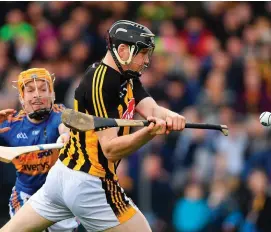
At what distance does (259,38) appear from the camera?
514 inches

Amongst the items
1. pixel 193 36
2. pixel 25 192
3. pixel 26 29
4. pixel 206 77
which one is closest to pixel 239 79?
pixel 206 77

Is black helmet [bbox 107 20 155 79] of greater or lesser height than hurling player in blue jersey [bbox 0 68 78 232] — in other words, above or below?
above

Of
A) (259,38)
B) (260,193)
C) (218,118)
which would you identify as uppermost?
(259,38)

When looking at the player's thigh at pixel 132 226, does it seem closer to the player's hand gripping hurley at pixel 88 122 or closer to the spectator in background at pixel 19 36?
the player's hand gripping hurley at pixel 88 122

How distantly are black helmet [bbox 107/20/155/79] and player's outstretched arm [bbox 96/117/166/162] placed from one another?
0.48 metres

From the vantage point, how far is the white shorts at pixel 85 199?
6.53 metres

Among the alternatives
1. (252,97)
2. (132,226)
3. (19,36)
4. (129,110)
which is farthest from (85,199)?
(19,36)

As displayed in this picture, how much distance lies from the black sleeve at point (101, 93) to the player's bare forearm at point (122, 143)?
0.53 ft

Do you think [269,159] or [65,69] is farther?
[65,69]

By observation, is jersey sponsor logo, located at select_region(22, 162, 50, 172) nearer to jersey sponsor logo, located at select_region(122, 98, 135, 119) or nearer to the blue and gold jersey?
the blue and gold jersey

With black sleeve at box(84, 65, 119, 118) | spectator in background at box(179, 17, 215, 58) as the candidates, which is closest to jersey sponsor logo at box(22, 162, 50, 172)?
black sleeve at box(84, 65, 119, 118)

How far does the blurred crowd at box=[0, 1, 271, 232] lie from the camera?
1072 centimetres

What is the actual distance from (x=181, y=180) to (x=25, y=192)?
13.2 ft

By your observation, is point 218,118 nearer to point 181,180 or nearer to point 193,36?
point 181,180
